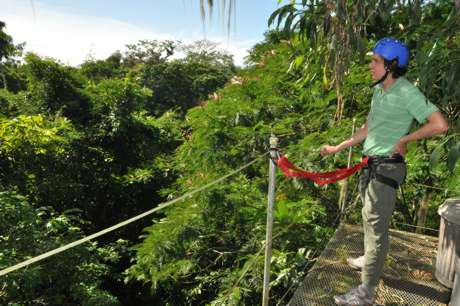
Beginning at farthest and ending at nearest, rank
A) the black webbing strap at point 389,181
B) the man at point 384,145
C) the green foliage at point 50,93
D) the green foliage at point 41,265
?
1. the green foliage at point 50,93
2. the green foliage at point 41,265
3. the black webbing strap at point 389,181
4. the man at point 384,145

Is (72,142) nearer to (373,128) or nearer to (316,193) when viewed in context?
(316,193)

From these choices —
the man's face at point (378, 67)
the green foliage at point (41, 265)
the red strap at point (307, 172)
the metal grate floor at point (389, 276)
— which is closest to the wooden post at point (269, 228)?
the red strap at point (307, 172)

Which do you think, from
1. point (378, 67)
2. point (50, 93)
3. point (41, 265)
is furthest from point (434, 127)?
point (50, 93)

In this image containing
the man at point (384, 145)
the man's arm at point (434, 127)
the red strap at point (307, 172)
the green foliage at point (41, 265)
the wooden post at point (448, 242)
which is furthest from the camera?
the green foliage at point (41, 265)

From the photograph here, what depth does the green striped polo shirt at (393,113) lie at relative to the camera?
2037mm

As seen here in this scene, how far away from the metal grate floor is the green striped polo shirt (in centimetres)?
95

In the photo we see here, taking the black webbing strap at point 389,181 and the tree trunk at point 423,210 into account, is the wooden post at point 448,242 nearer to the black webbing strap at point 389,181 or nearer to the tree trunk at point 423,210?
the black webbing strap at point 389,181

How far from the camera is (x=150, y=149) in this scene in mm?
12492

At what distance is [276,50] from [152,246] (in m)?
3.85

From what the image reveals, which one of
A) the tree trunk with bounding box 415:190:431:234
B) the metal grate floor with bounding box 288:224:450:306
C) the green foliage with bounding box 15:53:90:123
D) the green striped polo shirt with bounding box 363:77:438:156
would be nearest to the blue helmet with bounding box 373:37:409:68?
the green striped polo shirt with bounding box 363:77:438:156

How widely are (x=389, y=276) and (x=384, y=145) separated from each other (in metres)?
1.13

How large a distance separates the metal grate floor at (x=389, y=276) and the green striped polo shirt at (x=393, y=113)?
95cm

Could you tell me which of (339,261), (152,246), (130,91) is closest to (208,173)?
(152,246)

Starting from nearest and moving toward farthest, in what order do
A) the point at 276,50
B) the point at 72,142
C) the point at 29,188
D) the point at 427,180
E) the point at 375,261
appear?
the point at 375,261, the point at 427,180, the point at 276,50, the point at 29,188, the point at 72,142
